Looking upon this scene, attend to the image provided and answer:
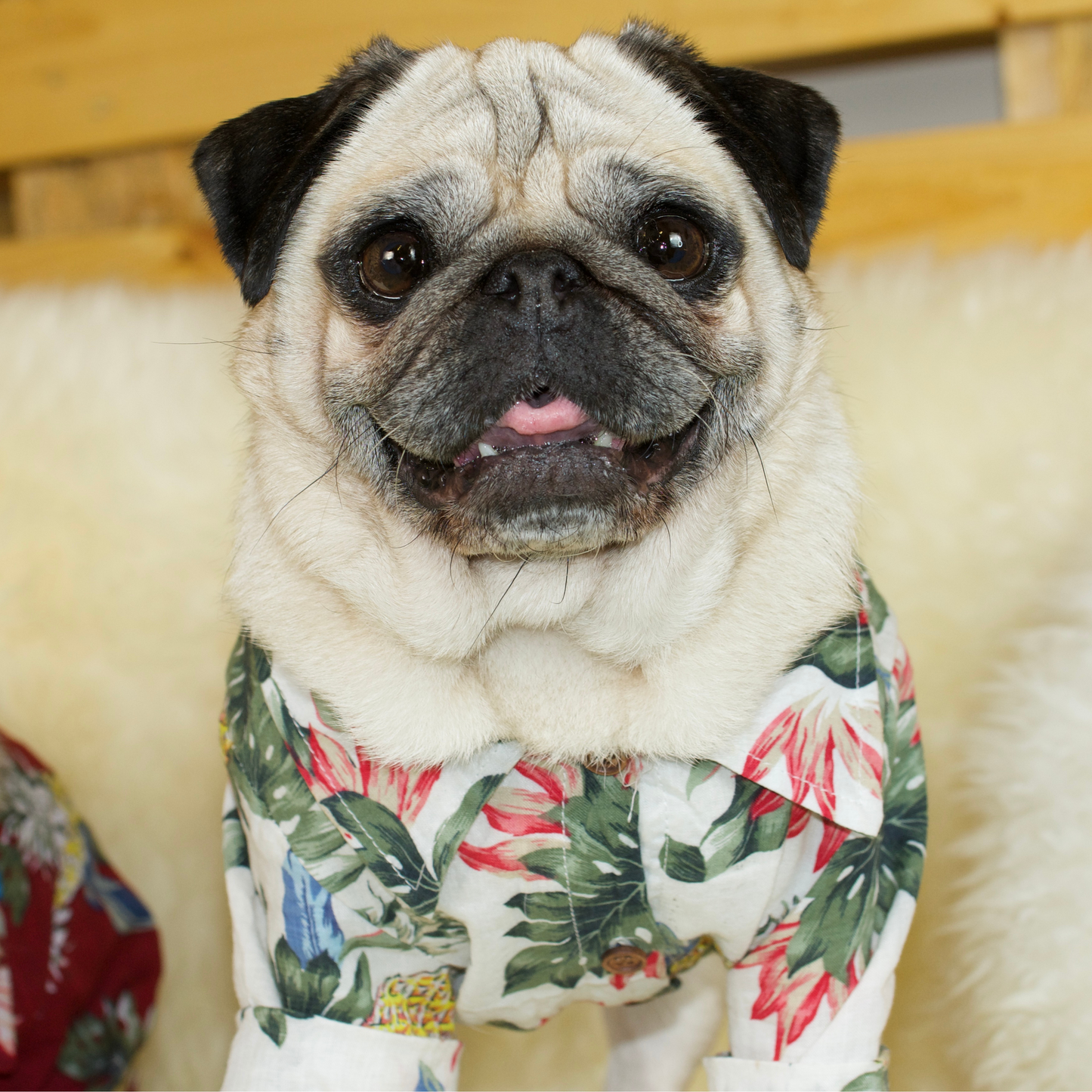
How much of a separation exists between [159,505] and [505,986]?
1.67 metres

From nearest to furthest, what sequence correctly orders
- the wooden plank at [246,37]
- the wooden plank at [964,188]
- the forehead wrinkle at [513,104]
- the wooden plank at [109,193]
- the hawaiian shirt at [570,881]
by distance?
the hawaiian shirt at [570,881] < the forehead wrinkle at [513,104] < the wooden plank at [964,188] < the wooden plank at [246,37] < the wooden plank at [109,193]

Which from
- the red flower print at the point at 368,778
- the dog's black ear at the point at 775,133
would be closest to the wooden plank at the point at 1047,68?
the dog's black ear at the point at 775,133

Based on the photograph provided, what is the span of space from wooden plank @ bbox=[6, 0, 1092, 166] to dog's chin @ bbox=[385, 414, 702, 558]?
2.11 m

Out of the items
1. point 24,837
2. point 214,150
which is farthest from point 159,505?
point 214,150

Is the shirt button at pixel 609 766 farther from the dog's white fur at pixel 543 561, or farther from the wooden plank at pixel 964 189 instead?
the wooden plank at pixel 964 189

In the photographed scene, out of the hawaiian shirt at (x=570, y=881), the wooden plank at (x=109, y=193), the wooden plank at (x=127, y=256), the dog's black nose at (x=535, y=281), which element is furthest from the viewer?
the wooden plank at (x=109, y=193)

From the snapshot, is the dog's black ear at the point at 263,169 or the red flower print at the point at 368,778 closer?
the red flower print at the point at 368,778

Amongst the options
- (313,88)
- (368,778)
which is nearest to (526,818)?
(368,778)

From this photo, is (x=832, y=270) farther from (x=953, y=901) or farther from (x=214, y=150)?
(x=214, y=150)

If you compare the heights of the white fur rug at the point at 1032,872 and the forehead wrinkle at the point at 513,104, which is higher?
the forehead wrinkle at the point at 513,104

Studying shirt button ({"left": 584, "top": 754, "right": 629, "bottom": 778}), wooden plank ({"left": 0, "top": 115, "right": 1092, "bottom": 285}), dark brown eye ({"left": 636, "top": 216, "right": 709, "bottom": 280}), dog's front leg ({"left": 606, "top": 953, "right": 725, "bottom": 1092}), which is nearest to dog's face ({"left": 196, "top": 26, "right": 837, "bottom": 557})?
dark brown eye ({"left": 636, "top": 216, "right": 709, "bottom": 280})

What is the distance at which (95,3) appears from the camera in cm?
362

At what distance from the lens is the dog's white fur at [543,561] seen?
153cm

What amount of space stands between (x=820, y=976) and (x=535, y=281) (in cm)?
92
